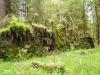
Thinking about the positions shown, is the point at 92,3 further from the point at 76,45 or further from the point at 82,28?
the point at 76,45

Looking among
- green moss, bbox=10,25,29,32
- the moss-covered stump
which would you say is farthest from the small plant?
green moss, bbox=10,25,29,32

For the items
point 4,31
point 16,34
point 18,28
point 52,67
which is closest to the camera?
point 52,67

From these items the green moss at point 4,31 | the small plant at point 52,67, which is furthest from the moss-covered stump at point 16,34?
the small plant at point 52,67

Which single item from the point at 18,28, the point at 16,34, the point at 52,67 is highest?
the point at 18,28

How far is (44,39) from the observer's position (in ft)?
50.7

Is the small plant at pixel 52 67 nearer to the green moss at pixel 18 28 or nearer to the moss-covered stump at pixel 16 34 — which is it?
the moss-covered stump at pixel 16 34

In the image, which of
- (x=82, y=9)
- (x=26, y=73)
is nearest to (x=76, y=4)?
(x=82, y=9)

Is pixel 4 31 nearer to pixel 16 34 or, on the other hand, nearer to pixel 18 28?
pixel 16 34

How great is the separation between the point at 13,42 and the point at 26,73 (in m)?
7.55

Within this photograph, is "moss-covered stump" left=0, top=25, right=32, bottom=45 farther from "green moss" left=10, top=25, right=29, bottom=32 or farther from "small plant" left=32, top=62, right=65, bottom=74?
"small plant" left=32, top=62, right=65, bottom=74

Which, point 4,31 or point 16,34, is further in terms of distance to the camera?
point 16,34

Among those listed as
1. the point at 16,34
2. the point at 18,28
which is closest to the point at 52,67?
the point at 16,34

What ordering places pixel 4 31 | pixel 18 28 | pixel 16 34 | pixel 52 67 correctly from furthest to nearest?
1. pixel 18 28
2. pixel 16 34
3. pixel 4 31
4. pixel 52 67

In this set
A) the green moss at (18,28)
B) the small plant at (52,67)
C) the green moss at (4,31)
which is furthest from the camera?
the green moss at (18,28)
